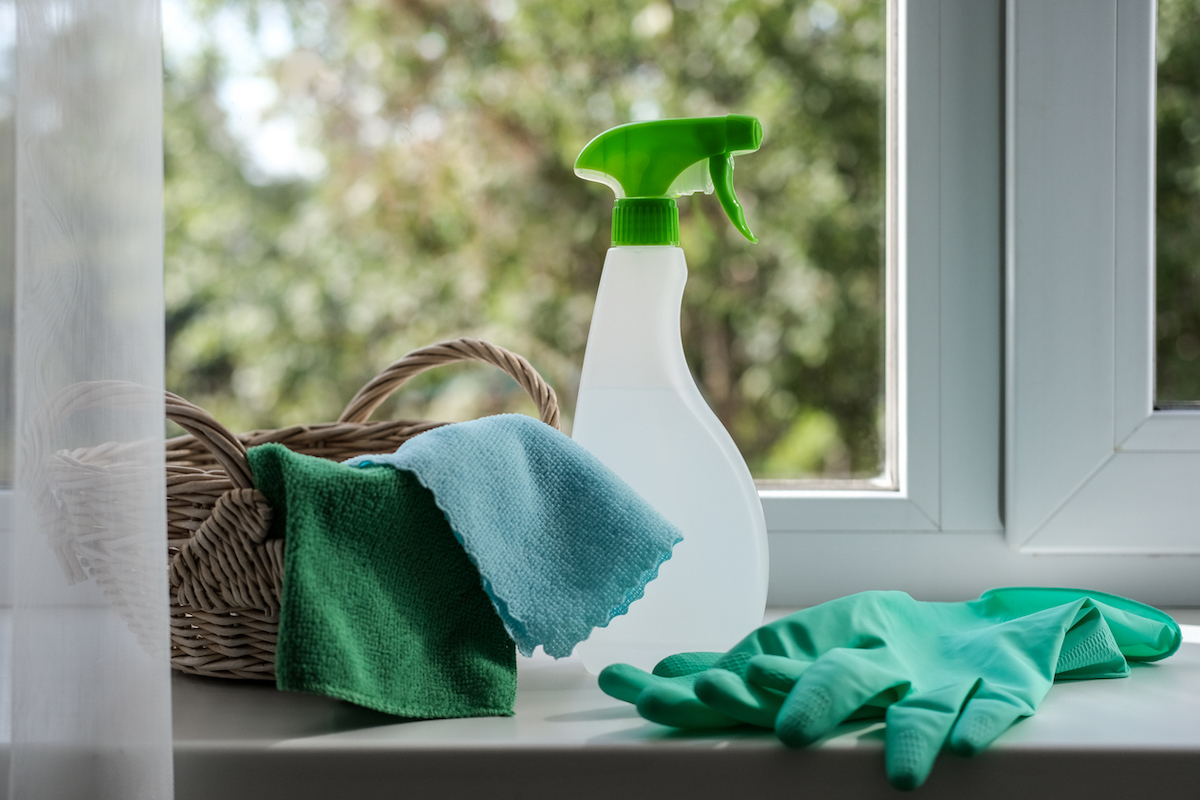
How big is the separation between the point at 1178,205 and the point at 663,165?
0.49m

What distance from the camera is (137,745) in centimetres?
40

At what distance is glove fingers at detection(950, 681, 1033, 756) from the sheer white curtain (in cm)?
35

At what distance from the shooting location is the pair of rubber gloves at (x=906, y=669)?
1.37 feet

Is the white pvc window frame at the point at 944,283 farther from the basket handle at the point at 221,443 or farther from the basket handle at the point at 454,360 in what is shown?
the basket handle at the point at 221,443

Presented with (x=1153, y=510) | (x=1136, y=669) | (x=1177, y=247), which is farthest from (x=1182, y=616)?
(x=1177, y=247)

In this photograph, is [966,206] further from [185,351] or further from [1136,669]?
[185,351]

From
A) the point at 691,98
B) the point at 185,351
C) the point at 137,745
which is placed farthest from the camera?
the point at 185,351

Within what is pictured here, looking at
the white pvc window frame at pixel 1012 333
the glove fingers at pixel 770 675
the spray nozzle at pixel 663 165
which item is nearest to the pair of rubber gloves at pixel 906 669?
the glove fingers at pixel 770 675

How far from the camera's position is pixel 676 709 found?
1.44ft

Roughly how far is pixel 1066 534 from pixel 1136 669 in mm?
186

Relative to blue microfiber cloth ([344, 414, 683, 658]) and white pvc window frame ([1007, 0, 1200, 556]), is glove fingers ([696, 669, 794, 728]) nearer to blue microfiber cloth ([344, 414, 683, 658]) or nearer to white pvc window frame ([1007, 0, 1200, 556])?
blue microfiber cloth ([344, 414, 683, 658])

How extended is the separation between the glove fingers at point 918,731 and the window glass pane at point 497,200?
405mm

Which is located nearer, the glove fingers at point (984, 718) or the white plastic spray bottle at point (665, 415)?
the glove fingers at point (984, 718)

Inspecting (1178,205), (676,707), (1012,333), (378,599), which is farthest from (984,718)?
(1178,205)
